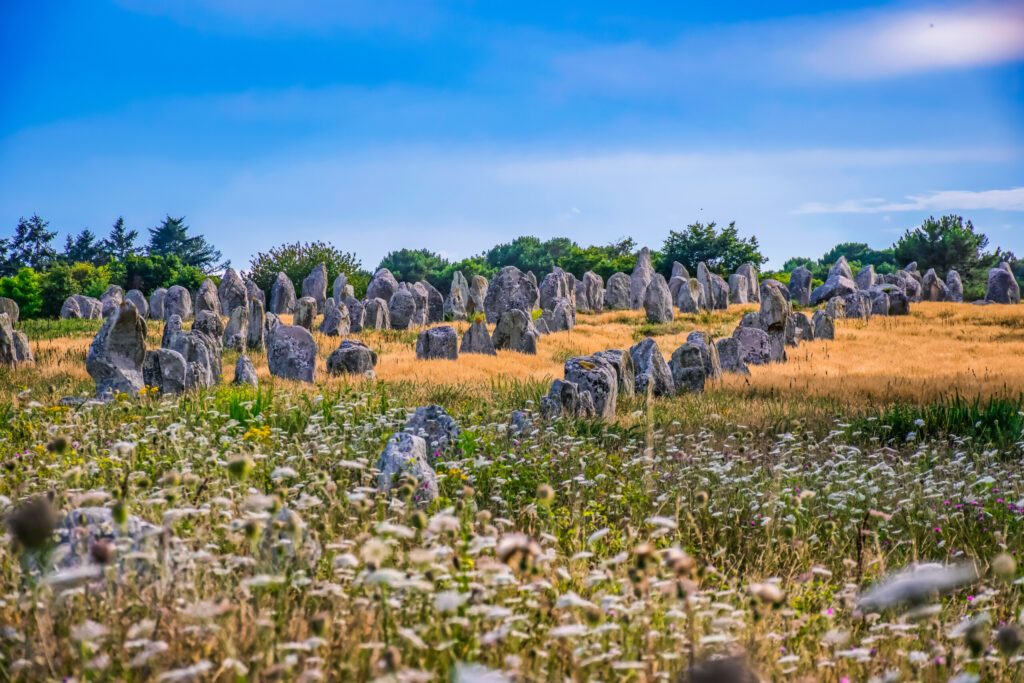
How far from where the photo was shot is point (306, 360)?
17453 millimetres

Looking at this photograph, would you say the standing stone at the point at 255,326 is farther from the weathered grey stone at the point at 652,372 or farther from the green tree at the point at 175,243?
the green tree at the point at 175,243

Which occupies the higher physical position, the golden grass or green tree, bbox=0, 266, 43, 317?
green tree, bbox=0, 266, 43, 317

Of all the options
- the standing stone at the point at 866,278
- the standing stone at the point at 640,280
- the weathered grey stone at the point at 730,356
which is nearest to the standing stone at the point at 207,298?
the standing stone at the point at 640,280

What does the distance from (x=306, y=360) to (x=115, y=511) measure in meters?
14.7

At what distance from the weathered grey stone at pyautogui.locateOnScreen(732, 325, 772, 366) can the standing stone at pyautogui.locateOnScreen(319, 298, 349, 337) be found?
43.6 feet

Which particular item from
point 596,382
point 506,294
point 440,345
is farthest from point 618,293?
point 596,382

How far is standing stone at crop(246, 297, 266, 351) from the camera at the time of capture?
24.1 m

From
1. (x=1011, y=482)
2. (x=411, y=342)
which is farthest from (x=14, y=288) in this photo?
(x=1011, y=482)

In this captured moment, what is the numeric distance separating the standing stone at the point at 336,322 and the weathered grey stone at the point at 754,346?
13.3 metres

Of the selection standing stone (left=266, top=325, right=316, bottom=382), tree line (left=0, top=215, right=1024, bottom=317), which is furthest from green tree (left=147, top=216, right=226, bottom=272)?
standing stone (left=266, top=325, right=316, bottom=382)

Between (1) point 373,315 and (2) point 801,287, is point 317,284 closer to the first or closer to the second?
(1) point 373,315

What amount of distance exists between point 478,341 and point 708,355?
23.8 ft

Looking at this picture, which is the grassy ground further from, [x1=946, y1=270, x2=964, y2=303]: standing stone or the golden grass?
[x1=946, y1=270, x2=964, y2=303]: standing stone

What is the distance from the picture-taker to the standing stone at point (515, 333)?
23.6 metres
